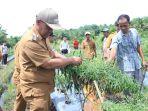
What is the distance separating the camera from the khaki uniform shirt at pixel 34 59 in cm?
545

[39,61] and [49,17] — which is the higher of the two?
[49,17]

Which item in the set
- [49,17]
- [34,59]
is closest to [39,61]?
[34,59]

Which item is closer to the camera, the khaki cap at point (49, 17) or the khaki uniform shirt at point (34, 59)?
the khaki cap at point (49, 17)

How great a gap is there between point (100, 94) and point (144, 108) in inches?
25.8

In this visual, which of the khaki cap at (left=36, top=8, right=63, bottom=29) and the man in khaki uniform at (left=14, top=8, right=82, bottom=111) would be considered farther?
the man in khaki uniform at (left=14, top=8, right=82, bottom=111)

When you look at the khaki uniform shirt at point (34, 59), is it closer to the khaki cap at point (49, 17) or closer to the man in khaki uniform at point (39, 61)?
the man in khaki uniform at point (39, 61)

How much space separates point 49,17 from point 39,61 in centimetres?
54

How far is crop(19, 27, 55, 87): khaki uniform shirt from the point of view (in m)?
5.45

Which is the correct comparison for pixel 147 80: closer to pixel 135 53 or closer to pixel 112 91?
pixel 135 53

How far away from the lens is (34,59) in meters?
5.46

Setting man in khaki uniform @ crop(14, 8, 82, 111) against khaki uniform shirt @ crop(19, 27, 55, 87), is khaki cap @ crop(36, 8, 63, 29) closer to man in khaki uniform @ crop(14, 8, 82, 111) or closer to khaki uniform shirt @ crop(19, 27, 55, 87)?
man in khaki uniform @ crop(14, 8, 82, 111)

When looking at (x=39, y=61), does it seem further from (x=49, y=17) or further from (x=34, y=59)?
(x=49, y=17)

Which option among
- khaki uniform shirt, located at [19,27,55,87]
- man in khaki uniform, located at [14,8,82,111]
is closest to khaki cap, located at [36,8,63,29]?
man in khaki uniform, located at [14,8,82,111]

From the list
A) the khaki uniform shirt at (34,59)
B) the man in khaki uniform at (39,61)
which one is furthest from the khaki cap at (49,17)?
the khaki uniform shirt at (34,59)
